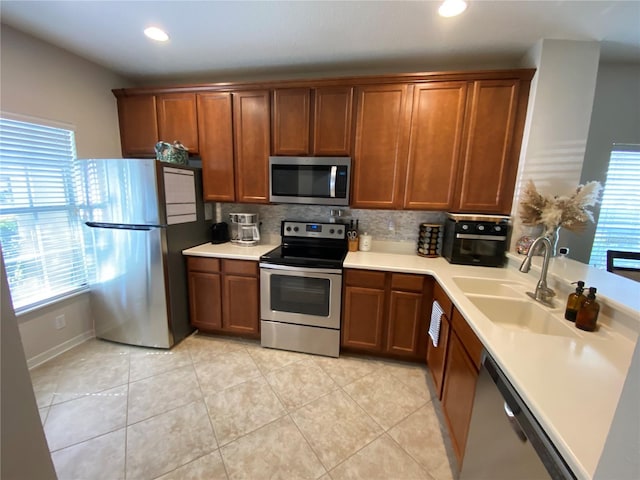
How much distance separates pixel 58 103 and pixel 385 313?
338cm

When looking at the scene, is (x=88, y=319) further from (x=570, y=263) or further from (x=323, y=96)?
(x=570, y=263)

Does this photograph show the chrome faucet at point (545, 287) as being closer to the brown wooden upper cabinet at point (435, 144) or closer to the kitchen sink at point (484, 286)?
the kitchen sink at point (484, 286)

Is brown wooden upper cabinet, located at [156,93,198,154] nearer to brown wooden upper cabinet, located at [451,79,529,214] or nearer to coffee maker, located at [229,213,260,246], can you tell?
coffee maker, located at [229,213,260,246]

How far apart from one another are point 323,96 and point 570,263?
7.79 feet

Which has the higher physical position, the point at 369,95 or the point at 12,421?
the point at 369,95

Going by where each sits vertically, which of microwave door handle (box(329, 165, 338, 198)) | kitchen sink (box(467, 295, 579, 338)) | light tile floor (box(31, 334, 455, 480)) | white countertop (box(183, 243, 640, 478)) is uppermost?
microwave door handle (box(329, 165, 338, 198))

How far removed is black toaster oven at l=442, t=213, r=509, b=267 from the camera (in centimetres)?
215

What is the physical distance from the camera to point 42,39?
2.10m

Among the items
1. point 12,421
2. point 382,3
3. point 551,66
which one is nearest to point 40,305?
point 12,421

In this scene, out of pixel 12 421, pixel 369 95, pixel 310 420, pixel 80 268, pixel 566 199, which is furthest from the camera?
pixel 80 268

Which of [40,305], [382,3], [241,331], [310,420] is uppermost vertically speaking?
[382,3]

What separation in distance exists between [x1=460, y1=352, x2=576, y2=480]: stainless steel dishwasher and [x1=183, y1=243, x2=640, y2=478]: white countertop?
6 centimetres

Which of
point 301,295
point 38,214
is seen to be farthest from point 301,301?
point 38,214

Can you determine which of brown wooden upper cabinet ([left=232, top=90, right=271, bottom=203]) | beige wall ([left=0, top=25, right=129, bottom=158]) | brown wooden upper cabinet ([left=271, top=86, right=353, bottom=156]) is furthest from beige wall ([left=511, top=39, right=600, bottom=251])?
beige wall ([left=0, top=25, right=129, bottom=158])
